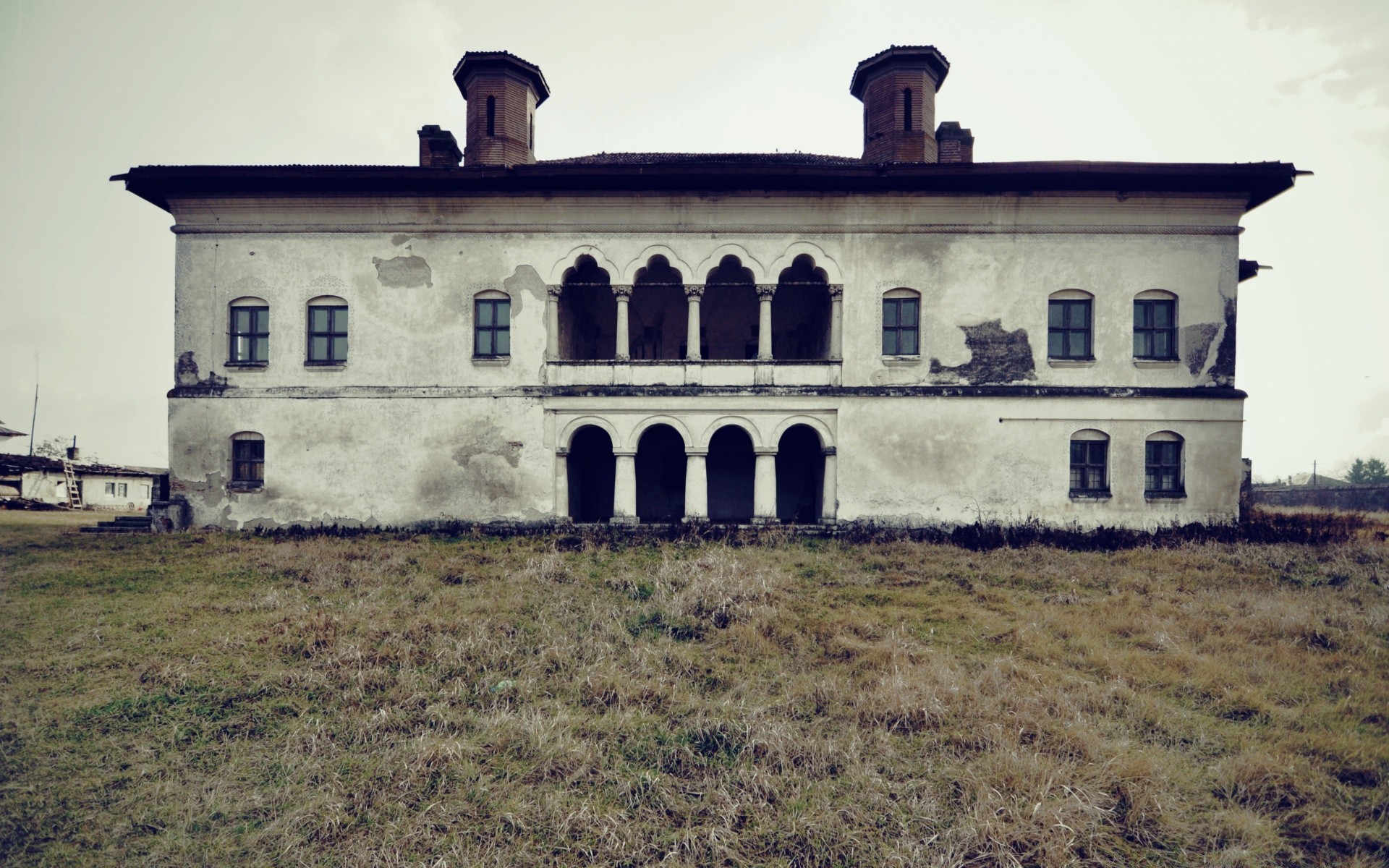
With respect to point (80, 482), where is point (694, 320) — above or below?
above

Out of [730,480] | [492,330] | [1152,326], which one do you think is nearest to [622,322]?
[492,330]

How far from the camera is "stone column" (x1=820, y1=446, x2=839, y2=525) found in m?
14.8

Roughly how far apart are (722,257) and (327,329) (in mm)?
9326

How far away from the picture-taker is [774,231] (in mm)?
15125

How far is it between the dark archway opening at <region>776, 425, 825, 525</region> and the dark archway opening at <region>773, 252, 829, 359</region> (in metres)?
2.32

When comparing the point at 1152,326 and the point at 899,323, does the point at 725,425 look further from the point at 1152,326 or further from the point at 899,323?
the point at 1152,326

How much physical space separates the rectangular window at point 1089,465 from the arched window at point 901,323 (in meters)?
Answer: 4.31

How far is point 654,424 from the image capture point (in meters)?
15.3

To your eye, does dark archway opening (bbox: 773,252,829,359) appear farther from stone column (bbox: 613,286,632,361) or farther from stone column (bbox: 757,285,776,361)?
stone column (bbox: 613,286,632,361)

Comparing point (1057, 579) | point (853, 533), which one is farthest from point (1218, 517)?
point (853, 533)

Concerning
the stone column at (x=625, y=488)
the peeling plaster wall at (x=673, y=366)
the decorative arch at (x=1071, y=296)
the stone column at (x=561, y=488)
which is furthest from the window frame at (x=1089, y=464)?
the stone column at (x=561, y=488)

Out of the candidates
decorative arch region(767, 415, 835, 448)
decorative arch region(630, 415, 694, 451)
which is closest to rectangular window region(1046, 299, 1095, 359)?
decorative arch region(767, 415, 835, 448)

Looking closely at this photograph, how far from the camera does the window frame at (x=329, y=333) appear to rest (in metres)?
15.4

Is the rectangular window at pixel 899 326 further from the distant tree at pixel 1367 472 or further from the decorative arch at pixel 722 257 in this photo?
the distant tree at pixel 1367 472
